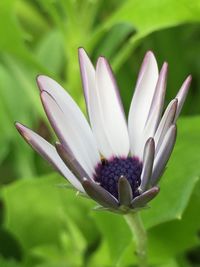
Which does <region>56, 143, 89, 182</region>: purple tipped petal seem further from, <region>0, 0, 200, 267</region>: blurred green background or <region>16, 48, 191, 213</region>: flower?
<region>0, 0, 200, 267</region>: blurred green background

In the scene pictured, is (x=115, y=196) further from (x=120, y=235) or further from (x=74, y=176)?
(x=120, y=235)

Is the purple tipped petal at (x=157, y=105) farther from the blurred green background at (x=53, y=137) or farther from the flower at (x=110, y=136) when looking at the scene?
the blurred green background at (x=53, y=137)

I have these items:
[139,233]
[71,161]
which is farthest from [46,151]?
[139,233]

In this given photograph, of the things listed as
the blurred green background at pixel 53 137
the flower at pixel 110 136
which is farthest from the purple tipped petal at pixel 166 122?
the blurred green background at pixel 53 137

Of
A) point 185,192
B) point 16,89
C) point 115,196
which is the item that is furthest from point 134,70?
point 115,196

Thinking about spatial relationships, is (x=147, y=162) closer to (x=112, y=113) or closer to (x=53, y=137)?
(x=112, y=113)

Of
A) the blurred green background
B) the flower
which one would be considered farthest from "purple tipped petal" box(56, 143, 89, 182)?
the blurred green background
